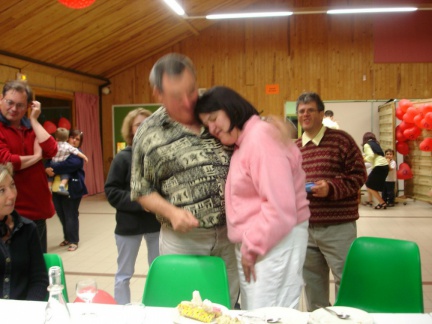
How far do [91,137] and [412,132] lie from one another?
6810 mm

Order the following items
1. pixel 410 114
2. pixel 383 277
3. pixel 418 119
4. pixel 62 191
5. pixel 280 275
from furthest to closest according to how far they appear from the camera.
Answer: pixel 410 114, pixel 418 119, pixel 62 191, pixel 383 277, pixel 280 275

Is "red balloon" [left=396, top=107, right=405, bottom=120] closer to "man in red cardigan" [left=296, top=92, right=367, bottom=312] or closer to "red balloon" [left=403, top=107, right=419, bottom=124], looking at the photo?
"red balloon" [left=403, top=107, right=419, bottom=124]

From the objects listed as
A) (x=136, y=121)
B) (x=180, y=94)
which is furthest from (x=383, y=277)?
(x=136, y=121)

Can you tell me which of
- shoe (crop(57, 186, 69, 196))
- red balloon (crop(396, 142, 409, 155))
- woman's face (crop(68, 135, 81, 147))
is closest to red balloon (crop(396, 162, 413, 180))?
red balloon (crop(396, 142, 409, 155))

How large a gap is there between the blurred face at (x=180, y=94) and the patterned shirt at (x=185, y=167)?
77mm

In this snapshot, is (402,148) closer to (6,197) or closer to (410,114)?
(410,114)

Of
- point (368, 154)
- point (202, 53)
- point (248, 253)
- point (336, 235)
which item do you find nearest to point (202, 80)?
point (202, 53)

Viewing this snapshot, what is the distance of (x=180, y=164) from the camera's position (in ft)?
6.34

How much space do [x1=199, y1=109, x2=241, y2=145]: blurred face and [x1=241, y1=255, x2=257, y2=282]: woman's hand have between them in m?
0.48

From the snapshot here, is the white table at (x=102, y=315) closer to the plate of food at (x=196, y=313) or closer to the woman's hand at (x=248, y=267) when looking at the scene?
the plate of food at (x=196, y=313)

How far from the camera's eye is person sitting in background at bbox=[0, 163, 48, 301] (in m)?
2.03

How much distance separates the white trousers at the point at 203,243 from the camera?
2.02 m

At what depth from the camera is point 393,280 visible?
2174mm

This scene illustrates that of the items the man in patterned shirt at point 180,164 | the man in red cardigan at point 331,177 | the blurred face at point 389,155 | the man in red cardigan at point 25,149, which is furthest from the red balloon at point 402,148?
the man in patterned shirt at point 180,164
